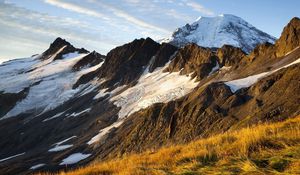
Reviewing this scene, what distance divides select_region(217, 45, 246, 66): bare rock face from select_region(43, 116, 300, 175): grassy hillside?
8099 cm

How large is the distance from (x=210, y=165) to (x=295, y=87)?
159 ft

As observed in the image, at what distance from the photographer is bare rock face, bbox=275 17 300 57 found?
2948 inches

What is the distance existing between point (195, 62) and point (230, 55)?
45.3 feet

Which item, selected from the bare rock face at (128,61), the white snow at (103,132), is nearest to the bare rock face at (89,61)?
the bare rock face at (128,61)

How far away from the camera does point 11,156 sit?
105750 millimetres

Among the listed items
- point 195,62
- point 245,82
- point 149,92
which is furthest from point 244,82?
point 195,62

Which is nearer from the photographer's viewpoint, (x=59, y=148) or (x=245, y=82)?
(x=245, y=82)

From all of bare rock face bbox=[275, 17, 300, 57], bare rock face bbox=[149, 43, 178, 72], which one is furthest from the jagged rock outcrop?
bare rock face bbox=[149, 43, 178, 72]

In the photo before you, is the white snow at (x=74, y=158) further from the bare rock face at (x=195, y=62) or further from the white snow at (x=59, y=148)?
the bare rock face at (x=195, y=62)

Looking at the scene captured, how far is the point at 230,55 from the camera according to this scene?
327 ft

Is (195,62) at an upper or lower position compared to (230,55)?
lower

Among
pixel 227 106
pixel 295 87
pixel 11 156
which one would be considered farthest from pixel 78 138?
pixel 295 87

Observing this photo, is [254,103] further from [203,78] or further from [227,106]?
[203,78]

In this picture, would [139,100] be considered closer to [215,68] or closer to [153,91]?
[153,91]
